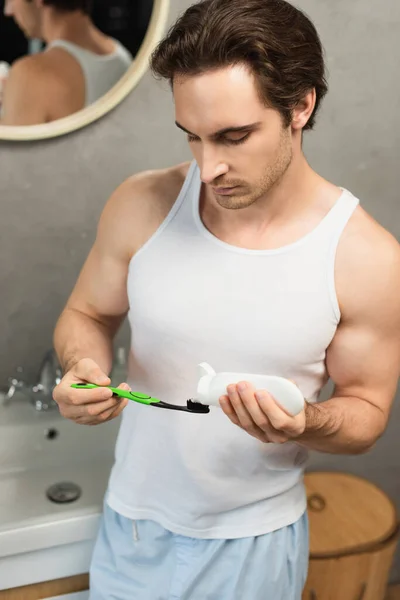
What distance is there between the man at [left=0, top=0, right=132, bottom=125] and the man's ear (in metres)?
0.61

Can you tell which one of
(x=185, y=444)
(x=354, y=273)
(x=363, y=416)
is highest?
(x=354, y=273)

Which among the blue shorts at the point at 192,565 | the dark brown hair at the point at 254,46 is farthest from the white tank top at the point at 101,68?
the blue shorts at the point at 192,565

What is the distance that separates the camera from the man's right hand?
87 centimetres

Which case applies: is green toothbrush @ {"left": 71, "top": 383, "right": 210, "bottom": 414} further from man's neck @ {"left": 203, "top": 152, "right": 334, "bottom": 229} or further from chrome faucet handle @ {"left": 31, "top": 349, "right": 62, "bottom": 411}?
chrome faucet handle @ {"left": 31, "top": 349, "right": 62, "bottom": 411}

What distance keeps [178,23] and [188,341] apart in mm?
455

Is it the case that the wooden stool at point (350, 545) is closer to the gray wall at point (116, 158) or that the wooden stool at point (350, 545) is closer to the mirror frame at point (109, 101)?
the gray wall at point (116, 158)

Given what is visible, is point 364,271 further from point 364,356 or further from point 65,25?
point 65,25

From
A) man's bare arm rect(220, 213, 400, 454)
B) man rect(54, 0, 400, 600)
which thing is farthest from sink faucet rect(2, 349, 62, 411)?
man's bare arm rect(220, 213, 400, 454)

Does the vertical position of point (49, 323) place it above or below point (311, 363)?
below

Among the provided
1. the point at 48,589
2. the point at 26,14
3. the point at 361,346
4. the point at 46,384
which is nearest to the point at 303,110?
the point at 361,346

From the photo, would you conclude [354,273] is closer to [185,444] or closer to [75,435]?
[185,444]

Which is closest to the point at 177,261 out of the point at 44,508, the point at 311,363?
the point at 311,363

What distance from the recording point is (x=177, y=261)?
0.98 meters

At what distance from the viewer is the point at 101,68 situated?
1.38 m
